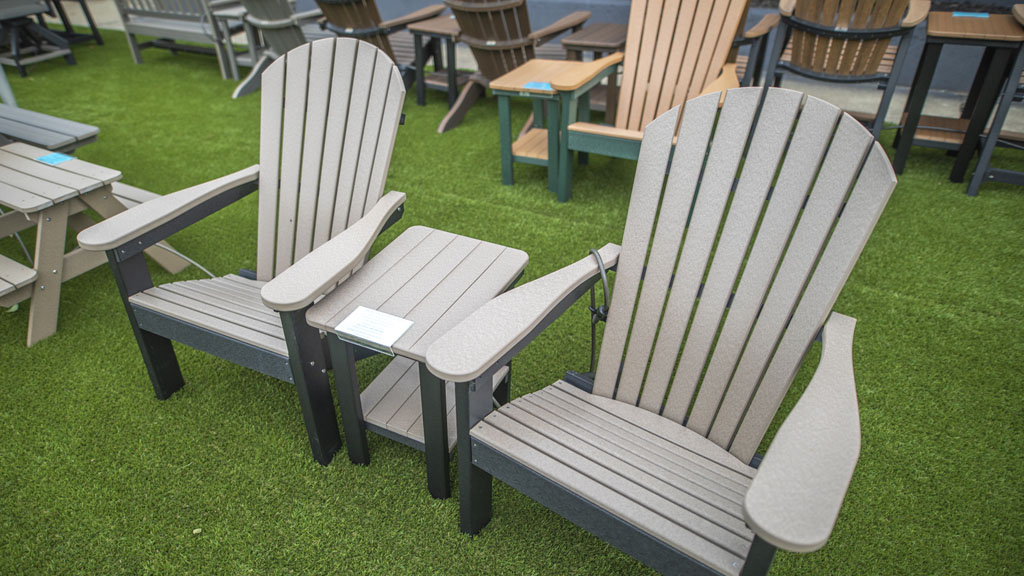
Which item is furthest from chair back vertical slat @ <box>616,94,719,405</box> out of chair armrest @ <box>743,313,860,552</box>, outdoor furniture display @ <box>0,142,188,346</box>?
outdoor furniture display @ <box>0,142,188,346</box>

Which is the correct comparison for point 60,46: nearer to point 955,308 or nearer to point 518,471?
point 518,471

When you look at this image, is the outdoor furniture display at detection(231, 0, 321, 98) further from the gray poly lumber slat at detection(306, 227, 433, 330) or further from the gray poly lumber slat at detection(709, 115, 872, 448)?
the gray poly lumber slat at detection(709, 115, 872, 448)

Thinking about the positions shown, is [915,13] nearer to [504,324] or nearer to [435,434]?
[504,324]

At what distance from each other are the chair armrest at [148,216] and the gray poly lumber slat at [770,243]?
161 cm

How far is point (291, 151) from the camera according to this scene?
2.06 m

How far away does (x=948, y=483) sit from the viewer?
1714 mm

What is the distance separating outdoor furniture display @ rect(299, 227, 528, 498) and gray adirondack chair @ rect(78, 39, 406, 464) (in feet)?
0.26

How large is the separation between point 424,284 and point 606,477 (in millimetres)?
704

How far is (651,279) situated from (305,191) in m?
1.23

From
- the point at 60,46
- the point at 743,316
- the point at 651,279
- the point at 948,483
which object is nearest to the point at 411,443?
the point at 651,279

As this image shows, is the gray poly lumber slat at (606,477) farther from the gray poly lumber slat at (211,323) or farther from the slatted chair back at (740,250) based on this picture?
the gray poly lumber slat at (211,323)

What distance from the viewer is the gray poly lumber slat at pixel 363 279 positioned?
145 cm

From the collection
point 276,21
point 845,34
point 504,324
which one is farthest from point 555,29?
point 504,324

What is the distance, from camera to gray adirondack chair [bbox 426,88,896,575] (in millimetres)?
1139
